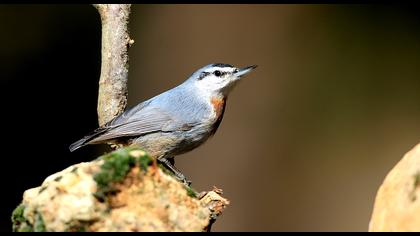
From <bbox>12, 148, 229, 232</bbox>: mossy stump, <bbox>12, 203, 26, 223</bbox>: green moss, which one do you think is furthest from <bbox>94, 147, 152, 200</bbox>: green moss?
<bbox>12, 203, 26, 223</bbox>: green moss

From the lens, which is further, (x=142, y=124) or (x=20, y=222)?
(x=142, y=124)

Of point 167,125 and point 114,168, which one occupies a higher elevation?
point 114,168

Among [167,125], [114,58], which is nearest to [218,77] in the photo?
[167,125]

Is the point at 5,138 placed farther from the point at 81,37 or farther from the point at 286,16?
the point at 286,16

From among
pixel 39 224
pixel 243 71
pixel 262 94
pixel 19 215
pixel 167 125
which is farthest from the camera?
pixel 262 94

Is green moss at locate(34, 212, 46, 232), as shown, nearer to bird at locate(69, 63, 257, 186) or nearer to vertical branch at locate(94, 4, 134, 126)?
bird at locate(69, 63, 257, 186)

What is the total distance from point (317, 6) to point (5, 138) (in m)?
3.46

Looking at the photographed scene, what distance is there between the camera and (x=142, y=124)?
169 inches

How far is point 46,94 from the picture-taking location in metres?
6.73

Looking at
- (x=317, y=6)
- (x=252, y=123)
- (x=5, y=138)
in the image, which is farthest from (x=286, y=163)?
(x=5, y=138)

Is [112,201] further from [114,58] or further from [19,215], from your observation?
[114,58]

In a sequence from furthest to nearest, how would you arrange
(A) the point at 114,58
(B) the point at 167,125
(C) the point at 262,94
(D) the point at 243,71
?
(C) the point at 262,94
(D) the point at 243,71
(B) the point at 167,125
(A) the point at 114,58

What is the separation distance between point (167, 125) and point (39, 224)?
2086 mm

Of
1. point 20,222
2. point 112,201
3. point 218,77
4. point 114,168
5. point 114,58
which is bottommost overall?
point 20,222
